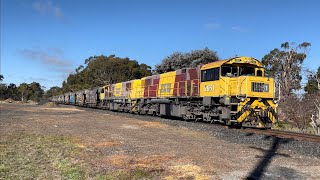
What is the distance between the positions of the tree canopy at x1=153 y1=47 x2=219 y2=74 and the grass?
36.8 meters

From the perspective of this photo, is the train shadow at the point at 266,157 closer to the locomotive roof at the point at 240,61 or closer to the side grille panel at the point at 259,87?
the side grille panel at the point at 259,87

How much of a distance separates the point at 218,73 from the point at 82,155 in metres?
10.1

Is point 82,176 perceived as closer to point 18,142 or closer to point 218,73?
point 18,142

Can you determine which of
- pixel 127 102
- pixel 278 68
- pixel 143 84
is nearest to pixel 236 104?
pixel 143 84

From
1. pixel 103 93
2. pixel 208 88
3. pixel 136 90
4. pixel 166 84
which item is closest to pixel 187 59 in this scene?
pixel 103 93

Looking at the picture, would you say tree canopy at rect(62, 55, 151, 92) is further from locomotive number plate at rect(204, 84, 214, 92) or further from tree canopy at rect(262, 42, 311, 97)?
locomotive number plate at rect(204, 84, 214, 92)

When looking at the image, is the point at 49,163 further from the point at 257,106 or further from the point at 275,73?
the point at 275,73

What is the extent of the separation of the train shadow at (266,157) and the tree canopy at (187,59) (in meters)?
34.6

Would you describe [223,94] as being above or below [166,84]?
below

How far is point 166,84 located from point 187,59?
25.0 metres

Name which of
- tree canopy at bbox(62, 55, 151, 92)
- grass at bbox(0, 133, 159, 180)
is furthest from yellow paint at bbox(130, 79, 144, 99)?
tree canopy at bbox(62, 55, 151, 92)

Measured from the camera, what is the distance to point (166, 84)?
25.0m

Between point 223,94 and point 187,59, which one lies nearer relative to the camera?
point 223,94

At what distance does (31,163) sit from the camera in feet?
28.8
